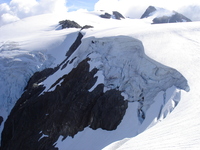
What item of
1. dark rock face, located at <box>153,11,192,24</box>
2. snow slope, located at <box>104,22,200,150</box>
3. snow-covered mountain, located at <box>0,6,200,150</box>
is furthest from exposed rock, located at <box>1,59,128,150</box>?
dark rock face, located at <box>153,11,192,24</box>

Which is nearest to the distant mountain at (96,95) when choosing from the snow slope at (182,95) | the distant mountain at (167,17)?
the snow slope at (182,95)

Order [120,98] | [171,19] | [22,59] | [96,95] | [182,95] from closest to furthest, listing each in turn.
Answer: [182,95] → [120,98] → [96,95] → [22,59] → [171,19]

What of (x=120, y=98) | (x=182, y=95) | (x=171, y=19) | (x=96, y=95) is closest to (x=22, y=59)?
(x=96, y=95)

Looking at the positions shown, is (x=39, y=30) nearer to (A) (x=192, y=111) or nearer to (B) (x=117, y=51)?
(B) (x=117, y=51)

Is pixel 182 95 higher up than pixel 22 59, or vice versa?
pixel 182 95

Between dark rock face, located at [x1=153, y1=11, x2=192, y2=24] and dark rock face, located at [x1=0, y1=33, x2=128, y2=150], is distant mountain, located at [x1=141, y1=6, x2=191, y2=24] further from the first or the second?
dark rock face, located at [x1=0, y1=33, x2=128, y2=150]

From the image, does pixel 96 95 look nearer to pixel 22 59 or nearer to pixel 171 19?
pixel 22 59

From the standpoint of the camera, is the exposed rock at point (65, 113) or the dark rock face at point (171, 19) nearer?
the exposed rock at point (65, 113)

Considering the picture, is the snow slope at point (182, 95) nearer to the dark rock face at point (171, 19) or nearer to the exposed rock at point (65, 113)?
the exposed rock at point (65, 113)
